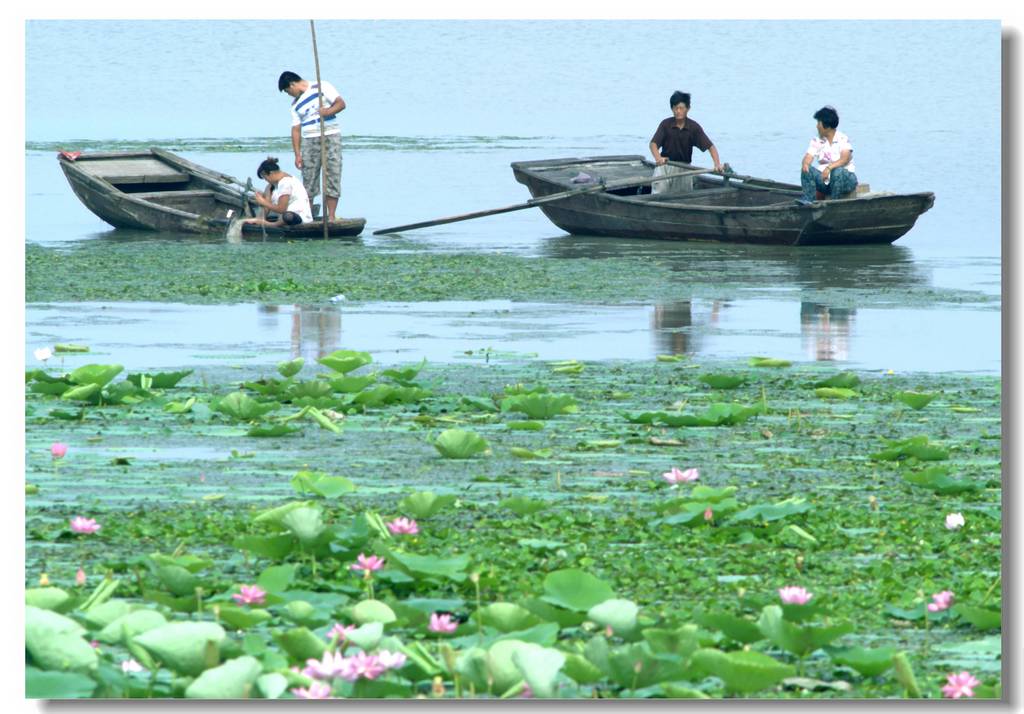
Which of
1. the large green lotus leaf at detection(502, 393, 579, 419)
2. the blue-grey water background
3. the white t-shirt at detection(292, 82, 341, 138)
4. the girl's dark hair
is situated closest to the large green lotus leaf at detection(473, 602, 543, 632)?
the blue-grey water background

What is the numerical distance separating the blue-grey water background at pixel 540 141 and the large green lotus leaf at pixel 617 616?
2.90 meters

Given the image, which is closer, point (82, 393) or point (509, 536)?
point (509, 536)

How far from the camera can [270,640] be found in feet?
13.9

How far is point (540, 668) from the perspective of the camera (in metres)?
3.79

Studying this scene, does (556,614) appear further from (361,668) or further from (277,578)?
(277,578)

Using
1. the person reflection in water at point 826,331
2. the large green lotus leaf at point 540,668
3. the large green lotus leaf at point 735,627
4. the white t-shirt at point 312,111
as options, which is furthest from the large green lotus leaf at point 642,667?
the white t-shirt at point 312,111

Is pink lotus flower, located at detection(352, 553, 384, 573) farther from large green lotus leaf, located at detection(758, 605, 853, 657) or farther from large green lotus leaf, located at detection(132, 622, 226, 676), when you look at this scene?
large green lotus leaf, located at detection(758, 605, 853, 657)

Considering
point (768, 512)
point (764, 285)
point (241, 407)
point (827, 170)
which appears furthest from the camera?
point (827, 170)

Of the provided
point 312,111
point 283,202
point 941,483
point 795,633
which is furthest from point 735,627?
point 312,111

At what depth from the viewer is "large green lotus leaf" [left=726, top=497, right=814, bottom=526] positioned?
17.6 ft

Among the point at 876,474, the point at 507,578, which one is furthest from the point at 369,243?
the point at 507,578

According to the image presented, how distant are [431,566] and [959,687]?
1.38 meters

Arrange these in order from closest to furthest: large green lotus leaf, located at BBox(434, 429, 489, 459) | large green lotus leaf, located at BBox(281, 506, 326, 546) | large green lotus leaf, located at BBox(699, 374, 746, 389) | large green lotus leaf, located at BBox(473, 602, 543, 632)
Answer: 1. large green lotus leaf, located at BBox(473, 602, 543, 632)
2. large green lotus leaf, located at BBox(281, 506, 326, 546)
3. large green lotus leaf, located at BBox(434, 429, 489, 459)
4. large green lotus leaf, located at BBox(699, 374, 746, 389)

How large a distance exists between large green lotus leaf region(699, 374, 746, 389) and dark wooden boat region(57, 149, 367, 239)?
861 centimetres
